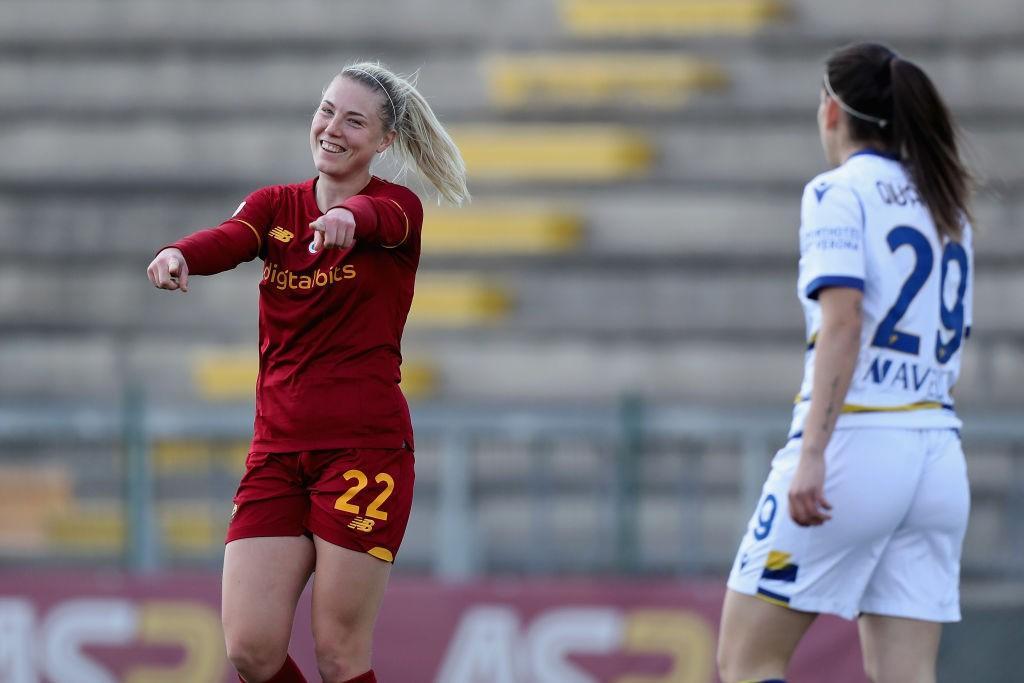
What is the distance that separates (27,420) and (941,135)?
5769 millimetres

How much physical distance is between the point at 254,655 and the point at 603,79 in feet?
29.7

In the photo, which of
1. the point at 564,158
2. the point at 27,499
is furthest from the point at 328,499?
the point at 564,158

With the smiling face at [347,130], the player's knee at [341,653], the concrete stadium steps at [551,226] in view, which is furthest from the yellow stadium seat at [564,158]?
the player's knee at [341,653]

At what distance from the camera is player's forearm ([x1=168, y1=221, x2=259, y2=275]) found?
432 centimetres

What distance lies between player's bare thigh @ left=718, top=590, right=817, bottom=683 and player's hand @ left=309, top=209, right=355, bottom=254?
1.25 metres

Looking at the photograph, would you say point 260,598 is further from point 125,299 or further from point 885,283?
point 125,299

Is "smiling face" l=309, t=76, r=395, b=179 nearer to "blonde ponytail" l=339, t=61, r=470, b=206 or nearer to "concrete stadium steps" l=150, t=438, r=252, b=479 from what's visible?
"blonde ponytail" l=339, t=61, r=470, b=206

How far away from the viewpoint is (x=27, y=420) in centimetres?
862

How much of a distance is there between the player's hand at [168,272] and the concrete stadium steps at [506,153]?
7.65 metres

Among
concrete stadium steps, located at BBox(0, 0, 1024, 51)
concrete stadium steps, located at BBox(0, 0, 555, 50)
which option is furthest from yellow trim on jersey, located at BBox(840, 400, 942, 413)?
concrete stadium steps, located at BBox(0, 0, 555, 50)

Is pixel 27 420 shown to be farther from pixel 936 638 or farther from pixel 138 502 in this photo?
pixel 936 638

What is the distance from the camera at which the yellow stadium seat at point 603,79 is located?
12719mm

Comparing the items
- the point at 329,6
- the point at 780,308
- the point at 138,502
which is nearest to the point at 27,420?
the point at 138,502

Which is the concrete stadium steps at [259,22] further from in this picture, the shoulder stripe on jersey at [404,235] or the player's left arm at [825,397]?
the player's left arm at [825,397]
